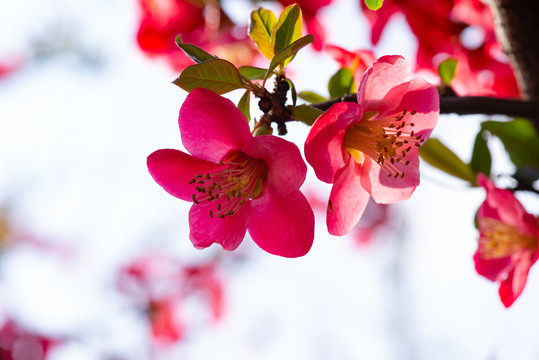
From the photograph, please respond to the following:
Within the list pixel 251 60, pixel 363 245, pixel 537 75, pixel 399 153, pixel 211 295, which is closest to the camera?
pixel 399 153

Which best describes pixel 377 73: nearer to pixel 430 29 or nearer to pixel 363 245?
pixel 430 29

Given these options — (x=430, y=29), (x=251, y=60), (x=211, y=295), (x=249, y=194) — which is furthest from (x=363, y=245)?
(x=249, y=194)

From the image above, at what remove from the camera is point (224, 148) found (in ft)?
1.69

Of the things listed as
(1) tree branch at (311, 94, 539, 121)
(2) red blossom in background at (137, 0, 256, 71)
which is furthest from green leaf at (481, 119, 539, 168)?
(2) red blossom in background at (137, 0, 256, 71)

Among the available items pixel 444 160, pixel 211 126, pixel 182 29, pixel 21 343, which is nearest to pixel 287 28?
pixel 211 126

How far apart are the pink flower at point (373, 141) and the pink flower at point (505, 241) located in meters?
0.14

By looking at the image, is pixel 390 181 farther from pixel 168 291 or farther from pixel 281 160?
pixel 168 291

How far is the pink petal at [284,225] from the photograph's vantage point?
1.61 ft

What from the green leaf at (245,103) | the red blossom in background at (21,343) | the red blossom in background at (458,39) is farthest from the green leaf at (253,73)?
the red blossom in background at (21,343)

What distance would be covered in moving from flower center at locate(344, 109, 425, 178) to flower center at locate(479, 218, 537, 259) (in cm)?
18

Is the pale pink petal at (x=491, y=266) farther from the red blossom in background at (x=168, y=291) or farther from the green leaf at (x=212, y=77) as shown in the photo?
the red blossom in background at (x=168, y=291)

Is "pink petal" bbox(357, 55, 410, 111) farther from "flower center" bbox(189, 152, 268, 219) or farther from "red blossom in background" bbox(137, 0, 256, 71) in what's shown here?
"red blossom in background" bbox(137, 0, 256, 71)

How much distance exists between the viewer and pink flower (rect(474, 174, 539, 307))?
0.63 metres

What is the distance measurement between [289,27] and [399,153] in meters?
0.20
